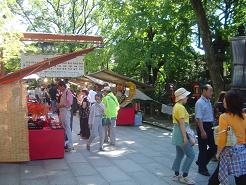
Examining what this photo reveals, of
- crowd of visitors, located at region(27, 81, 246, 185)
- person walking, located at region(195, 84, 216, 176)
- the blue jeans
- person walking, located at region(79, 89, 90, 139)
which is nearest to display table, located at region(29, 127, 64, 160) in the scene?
crowd of visitors, located at region(27, 81, 246, 185)

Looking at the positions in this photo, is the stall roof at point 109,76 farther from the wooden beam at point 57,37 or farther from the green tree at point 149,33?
the wooden beam at point 57,37

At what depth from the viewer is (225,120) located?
5.06 m

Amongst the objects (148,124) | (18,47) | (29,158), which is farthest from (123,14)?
(29,158)

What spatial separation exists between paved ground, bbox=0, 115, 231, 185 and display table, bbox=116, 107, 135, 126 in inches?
201

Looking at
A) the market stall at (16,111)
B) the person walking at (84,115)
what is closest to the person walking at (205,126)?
the market stall at (16,111)

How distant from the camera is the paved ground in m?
7.07

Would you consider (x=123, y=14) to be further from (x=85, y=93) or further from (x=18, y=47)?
(x=18, y=47)

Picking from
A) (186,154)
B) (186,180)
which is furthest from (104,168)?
(186,154)

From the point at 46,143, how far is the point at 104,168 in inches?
68.0

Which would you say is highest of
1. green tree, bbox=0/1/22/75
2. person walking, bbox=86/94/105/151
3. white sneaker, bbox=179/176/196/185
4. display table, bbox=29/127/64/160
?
green tree, bbox=0/1/22/75

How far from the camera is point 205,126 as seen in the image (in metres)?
7.38

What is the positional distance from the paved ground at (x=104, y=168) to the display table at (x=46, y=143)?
20cm

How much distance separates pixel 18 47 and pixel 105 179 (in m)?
4.44

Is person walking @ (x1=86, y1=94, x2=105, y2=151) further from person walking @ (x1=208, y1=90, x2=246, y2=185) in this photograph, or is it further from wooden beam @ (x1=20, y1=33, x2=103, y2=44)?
person walking @ (x1=208, y1=90, x2=246, y2=185)
